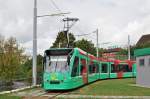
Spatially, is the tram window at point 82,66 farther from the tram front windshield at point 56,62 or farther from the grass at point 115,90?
the tram front windshield at point 56,62

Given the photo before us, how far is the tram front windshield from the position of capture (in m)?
26.9

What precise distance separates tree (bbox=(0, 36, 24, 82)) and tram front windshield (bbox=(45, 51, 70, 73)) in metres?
15.6

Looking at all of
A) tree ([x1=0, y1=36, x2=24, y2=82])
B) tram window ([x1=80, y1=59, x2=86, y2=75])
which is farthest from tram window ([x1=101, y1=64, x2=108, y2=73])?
tram window ([x1=80, y1=59, x2=86, y2=75])

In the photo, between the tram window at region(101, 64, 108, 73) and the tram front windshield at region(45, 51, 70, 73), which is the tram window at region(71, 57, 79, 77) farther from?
the tram window at region(101, 64, 108, 73)

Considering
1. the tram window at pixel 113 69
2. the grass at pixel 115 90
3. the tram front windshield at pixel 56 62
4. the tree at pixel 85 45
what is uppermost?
the tree at pixel 85 45

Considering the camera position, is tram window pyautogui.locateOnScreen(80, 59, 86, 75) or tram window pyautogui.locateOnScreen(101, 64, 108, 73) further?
tram window pyautogui.locateOnScreen(101, 64, 108, 73)

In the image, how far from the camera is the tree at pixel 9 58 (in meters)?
49.0

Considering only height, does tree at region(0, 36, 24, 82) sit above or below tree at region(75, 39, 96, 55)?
below

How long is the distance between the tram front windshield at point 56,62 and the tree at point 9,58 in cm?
1565

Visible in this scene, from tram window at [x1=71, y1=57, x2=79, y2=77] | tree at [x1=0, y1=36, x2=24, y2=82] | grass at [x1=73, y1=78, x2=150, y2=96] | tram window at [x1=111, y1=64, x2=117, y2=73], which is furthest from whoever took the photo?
tram window at [x1=111, y1=64, x2=117, y2=73]

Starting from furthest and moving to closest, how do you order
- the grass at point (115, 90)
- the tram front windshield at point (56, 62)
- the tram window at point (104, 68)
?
the tram window at point (104, 68)
the tram front windshield at point (56, 62)
the grass at point (115, 90)

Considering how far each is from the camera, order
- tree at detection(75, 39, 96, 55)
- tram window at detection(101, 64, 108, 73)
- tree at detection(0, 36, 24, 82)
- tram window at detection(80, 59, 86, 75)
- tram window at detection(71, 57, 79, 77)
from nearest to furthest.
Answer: tram window at detection(71, 57, 79, 77), tram window at detection(80, 59, 86, 75), tree at detection(0, 36, 24, 82), tram window at detection(101, 64, 108, 73), tree at detection(75, 39, 96, 55)

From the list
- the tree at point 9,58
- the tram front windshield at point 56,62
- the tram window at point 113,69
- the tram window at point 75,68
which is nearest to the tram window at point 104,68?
the tram window at point 113,69

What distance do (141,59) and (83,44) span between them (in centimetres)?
5149
